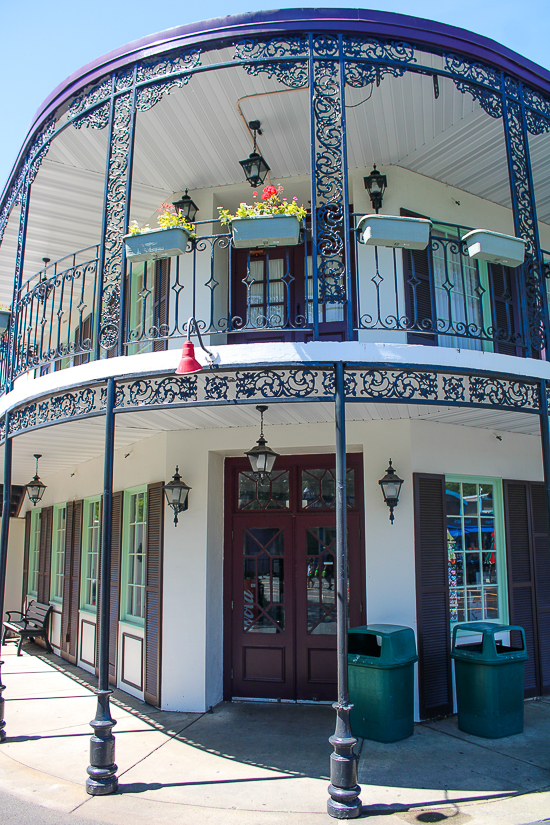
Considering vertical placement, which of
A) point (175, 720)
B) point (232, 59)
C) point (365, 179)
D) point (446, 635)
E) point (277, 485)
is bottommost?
point (175, 720)

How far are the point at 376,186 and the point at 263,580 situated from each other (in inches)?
187

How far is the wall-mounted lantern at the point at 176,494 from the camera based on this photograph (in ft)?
22.6

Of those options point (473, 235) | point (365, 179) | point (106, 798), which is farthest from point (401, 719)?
point (365, 179)

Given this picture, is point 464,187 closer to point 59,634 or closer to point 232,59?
point 232,59


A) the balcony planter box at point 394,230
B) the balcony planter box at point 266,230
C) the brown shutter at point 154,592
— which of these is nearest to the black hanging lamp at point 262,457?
the brown shutter at point 154,592

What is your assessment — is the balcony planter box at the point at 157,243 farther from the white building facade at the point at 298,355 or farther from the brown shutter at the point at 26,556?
the brown shutter at the point at 26,556

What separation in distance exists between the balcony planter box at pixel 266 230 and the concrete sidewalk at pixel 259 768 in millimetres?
4275

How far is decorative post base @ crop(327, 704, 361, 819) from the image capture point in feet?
13.7

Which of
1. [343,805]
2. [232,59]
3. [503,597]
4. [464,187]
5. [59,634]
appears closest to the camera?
[343,805]

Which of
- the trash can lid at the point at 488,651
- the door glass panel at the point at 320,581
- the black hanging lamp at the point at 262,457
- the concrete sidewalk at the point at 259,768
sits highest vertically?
the black hanging lamp at the point at 262,457

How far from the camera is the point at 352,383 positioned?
4.91 metres

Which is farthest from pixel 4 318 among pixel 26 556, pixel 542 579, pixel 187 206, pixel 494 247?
pixel 26 556

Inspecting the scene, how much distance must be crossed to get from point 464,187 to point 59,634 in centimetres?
957

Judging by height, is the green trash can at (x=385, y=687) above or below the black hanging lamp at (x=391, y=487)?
below
